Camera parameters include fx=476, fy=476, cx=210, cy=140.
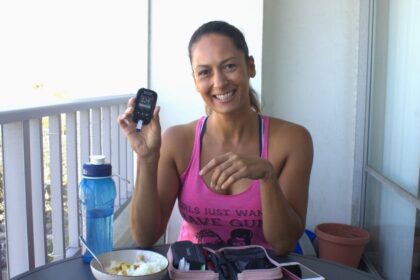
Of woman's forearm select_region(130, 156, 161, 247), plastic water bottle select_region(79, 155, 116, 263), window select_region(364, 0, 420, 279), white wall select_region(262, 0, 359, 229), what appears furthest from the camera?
white wall select_region(262, 0, 359, 229)

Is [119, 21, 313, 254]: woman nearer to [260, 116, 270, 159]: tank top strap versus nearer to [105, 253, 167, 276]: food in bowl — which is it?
[260, 116, 270, 159]: tank top strap

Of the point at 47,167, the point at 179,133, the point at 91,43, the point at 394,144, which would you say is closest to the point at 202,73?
the point at 179,133

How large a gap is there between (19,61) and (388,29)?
253cm

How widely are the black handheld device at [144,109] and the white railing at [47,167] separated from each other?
0.78 feet

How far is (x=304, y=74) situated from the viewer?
141 inches

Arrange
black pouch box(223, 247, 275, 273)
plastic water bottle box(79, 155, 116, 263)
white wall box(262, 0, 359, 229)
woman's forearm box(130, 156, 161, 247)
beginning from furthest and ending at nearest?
white wall box(262, 0, 359, 229), woman's forearm box(130, 156, 161, 247), plastic water bottle box(79, 155, 116, 263), black pouch box(223, 247, 275, 273)

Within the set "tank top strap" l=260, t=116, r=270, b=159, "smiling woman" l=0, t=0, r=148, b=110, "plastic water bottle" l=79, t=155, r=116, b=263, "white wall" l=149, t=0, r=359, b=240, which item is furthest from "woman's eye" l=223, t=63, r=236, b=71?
"smiling woman" l=0, t=0, r=148, b=110

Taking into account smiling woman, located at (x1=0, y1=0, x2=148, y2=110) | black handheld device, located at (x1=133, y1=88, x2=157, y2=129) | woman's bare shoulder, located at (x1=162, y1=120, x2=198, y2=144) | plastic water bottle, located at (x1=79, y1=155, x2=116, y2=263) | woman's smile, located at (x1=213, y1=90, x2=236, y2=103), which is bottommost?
plastic water bottle, located at (x1=79, y1=155, x2=116, y2=263)

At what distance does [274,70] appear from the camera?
3596mm

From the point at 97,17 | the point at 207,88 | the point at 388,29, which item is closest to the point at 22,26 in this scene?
the point at 97,17

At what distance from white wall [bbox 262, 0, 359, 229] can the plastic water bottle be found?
2.28m

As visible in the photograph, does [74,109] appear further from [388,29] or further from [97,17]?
[388,29]

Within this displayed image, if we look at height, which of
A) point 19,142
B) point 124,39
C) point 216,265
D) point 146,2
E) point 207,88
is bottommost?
point 216,265

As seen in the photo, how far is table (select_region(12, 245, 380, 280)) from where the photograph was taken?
3.97ft
